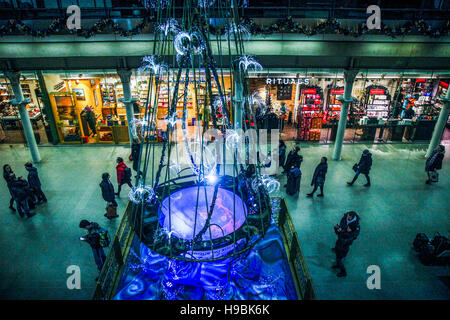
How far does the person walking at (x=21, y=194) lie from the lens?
26.0 feet

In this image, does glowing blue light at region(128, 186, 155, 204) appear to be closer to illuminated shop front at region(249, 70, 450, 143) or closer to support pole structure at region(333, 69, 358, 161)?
illuminated shop front at region(249, 70, 450, 143)

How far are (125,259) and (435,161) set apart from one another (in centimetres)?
957

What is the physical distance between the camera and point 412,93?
45.4 ft

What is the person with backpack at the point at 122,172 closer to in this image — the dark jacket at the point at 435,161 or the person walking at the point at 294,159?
the person walking at the point at 294,159

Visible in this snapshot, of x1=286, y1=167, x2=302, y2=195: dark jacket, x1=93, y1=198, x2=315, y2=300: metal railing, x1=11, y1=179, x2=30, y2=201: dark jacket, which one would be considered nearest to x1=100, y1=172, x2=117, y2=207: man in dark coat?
x1=93, y1=198, x2=315, y2=300: metal railing

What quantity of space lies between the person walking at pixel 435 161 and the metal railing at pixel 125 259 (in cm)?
596

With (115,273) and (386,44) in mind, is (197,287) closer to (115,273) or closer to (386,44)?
(115,273)

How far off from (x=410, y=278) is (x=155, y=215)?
5655 millimetres

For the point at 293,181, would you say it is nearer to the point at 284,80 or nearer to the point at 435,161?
the point at 284,80

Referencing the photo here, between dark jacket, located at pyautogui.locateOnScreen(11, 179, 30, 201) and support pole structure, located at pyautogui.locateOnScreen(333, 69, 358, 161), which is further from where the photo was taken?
support pole structure, located at pyautogui.locateOnScreen(333, 69, 358, 161)

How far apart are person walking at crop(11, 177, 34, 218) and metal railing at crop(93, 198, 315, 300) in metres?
3.28

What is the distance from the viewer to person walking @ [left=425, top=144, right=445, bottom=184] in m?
9.60

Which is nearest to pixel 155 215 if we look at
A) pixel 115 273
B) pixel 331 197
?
pixel 115 273
